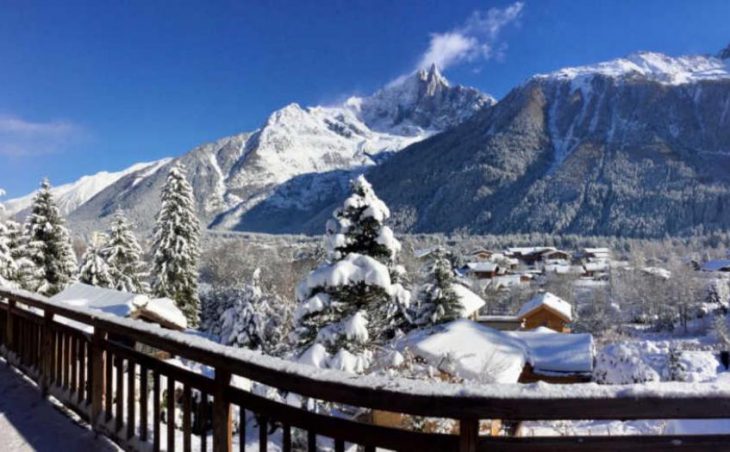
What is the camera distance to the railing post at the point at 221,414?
2.74 meters

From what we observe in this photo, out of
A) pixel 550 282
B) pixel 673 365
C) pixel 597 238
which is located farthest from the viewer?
pixel 597 238

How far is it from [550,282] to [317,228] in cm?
13149

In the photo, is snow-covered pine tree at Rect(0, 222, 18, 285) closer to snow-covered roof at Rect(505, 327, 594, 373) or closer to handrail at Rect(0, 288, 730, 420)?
snow-covered roof at Rect(505, 327, 594, 373)

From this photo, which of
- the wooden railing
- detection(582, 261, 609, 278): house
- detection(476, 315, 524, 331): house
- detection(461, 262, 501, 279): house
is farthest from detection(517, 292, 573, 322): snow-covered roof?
detection(582, 261, 609, 278): house

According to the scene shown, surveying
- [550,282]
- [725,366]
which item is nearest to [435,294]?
[725,366]

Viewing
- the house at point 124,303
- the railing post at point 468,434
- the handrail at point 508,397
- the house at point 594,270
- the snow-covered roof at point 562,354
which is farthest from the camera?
the house at point 594,270

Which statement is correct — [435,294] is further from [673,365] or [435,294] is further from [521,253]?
[521,253]

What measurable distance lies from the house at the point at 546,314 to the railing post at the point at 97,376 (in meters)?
39.5

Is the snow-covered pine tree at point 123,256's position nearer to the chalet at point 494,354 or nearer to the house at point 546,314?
the chalet at point 494,354

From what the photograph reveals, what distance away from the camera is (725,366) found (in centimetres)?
2634

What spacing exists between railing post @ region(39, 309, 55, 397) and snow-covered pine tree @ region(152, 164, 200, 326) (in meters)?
25.2

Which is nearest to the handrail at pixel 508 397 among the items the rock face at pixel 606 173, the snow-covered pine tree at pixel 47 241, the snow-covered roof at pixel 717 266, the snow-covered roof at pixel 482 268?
the snow-covered pine tree at pixel 47 241

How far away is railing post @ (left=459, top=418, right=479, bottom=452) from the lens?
179 cm

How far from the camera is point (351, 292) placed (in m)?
13.6
